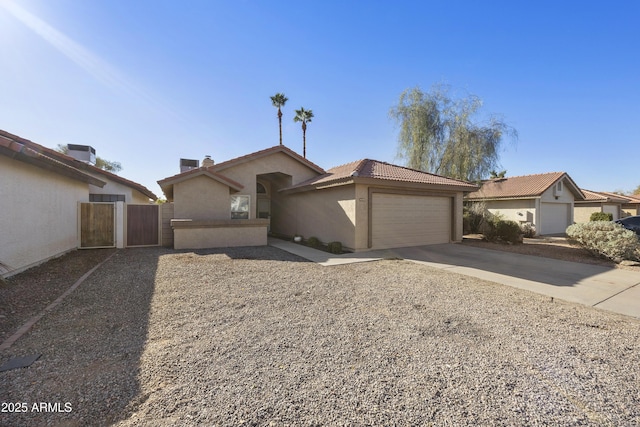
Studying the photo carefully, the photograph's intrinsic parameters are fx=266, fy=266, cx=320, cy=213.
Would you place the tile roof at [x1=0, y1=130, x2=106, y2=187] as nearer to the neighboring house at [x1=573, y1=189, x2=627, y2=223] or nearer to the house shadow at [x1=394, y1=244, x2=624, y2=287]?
the house shadow at [x1=394, y1=244, x2=624, y2=287]

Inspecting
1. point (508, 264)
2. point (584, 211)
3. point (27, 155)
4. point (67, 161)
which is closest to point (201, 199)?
point (27, 155)

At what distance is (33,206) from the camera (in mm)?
8266

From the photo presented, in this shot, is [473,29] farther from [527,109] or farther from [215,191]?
[215,191]

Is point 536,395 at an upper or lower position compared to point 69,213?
lower

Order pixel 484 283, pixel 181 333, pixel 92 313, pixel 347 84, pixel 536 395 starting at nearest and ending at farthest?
pixel 536 395 → pixel 181 333 → pixel 92 313 → pixel 484 283 → pixel 347 84

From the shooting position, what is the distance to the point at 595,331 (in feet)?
13.8

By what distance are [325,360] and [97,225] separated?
13915 mm

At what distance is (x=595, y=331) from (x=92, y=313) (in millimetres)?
8540

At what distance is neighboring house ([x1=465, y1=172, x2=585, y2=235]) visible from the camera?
65.6 feet

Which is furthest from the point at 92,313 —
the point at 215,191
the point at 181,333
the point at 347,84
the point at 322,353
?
the point at 347,84

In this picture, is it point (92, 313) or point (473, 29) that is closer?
point (92, 313)

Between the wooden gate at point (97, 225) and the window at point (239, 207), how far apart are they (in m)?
5.64

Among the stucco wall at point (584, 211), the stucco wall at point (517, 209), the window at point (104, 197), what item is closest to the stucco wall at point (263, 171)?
the window at point (104, 197)

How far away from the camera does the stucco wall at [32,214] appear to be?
6.98 meters
